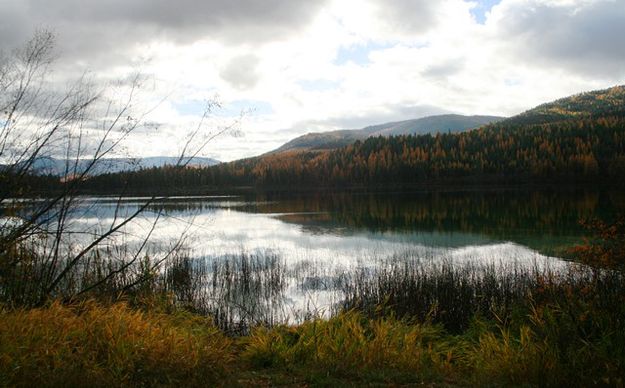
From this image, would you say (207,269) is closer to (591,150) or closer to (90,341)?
(90,341)

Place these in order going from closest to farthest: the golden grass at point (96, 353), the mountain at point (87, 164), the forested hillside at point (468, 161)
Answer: the golden grass at point (96, 353), the mountain at point (87, 164), the forested hillside at point (468, 161)

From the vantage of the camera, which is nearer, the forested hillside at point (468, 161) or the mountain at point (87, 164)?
the mountain at point (87, 164)

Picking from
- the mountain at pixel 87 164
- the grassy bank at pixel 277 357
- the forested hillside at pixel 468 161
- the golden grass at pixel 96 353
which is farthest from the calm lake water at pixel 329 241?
the forested hillside at pixel 468 161

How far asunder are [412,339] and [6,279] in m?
8.13

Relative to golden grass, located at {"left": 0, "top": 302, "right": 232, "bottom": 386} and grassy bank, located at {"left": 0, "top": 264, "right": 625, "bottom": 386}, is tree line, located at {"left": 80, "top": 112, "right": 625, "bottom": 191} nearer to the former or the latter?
grassy bank, located at {"left": 0, "top": 264, "right": 625, "bottom": 386}

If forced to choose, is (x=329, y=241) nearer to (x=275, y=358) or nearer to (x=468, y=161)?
(x=275, y=358)

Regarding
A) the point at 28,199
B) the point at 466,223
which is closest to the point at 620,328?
the point at 28,199

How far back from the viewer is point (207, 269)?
21.3 metres

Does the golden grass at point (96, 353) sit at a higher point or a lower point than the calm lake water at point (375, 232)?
higher

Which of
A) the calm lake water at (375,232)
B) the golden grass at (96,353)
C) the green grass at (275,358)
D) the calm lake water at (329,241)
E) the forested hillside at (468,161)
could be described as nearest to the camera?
the golden grass at (96,353)

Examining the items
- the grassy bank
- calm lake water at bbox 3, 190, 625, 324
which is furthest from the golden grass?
calm lake water at bbox 3, 190, 625, 324

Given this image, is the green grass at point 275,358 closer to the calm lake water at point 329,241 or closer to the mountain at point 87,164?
the mountain at point 87,164

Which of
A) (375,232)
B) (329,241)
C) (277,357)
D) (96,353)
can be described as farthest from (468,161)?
(96,353)

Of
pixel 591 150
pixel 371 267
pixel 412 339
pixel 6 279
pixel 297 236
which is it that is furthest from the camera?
pixel 591 150
